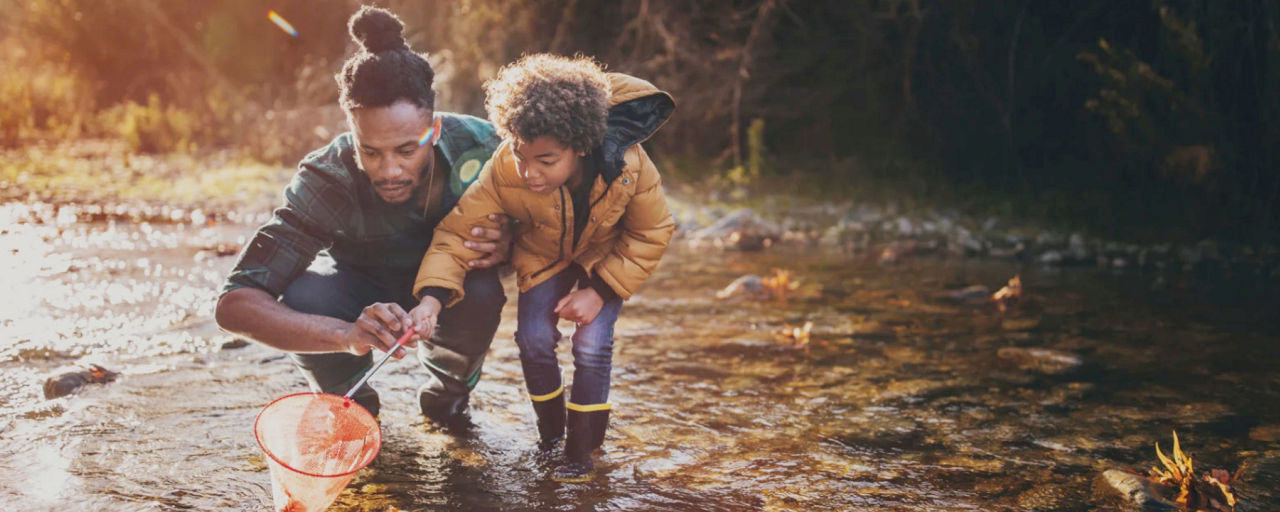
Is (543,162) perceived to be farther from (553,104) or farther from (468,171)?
(468,171)

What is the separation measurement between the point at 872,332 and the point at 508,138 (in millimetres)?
2515

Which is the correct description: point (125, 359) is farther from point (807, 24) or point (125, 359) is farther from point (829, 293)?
point (807, 24)

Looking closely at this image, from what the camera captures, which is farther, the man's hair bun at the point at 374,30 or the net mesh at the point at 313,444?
the man's hair bun at the point at 374,30

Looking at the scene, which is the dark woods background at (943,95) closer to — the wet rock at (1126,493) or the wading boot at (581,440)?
the wet rock at (1126,493)

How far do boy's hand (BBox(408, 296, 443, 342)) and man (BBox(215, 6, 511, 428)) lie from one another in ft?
0.04

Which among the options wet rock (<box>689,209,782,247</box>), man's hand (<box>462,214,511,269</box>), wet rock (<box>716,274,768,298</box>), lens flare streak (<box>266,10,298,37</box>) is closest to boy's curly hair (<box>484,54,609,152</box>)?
man's hand (<box>462,214,511,269</box>)

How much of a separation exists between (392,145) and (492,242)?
417mm

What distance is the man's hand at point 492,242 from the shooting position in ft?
10.4

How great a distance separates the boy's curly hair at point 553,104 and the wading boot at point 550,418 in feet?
2.67

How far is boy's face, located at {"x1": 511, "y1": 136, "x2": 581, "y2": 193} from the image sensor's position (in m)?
2.88

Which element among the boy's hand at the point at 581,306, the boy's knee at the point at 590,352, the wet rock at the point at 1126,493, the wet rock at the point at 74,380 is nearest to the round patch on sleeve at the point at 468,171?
the boy's hand at the point at 581,306

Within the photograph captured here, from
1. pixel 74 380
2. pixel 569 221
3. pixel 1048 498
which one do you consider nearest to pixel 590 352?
pixel 569 221

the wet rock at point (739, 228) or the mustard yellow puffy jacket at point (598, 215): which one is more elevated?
the mustard yellow puffy jacket at point (598, 215)

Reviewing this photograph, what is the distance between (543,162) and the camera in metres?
2.91
